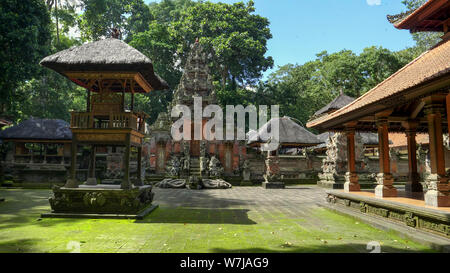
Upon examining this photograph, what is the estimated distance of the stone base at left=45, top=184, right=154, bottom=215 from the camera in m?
7.87

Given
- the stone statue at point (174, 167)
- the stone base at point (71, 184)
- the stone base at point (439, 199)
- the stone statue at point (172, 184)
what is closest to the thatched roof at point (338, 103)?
the stone statue at point (172, 184)

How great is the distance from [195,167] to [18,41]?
48.0ft

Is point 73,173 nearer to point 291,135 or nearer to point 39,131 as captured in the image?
point 291,135

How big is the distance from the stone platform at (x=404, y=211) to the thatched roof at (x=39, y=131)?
20.8 meters

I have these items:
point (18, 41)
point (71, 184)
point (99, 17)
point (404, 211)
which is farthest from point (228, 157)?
point (99, 17)

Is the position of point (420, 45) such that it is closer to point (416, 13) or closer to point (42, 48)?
point (416, 13)

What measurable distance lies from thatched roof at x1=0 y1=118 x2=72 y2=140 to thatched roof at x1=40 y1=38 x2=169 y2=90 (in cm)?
1510

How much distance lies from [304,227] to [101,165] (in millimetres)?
18749

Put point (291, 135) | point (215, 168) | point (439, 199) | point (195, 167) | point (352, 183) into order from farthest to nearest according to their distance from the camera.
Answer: point (195, 167)
point (291, 135)
point (215, 168)
point (352, 183)
point (439, 199)

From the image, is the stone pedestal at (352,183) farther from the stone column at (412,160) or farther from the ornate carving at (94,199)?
the ornate carving at (94,199)

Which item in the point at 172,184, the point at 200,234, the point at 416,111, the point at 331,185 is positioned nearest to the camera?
the point at 200,234

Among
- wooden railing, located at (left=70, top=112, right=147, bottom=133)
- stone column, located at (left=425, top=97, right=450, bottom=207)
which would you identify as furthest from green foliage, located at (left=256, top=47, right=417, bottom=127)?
wooden railing, located at (left=70, top=112, right=147, bottom=133)

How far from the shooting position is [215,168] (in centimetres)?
2141
